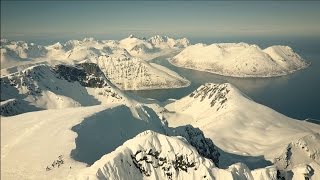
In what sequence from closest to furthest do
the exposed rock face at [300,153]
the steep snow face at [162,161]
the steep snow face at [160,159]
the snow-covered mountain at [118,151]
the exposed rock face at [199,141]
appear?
the steep snow face at [162,161], the steep snow face at [160,159], the snow-covered mountain at [118,151], the exposed rock face at [199,141], the exposed rock face at [300,153]

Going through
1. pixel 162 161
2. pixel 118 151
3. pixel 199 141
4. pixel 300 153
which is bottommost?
pixel 300 153

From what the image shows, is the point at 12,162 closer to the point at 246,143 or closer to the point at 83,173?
the point at 83,173

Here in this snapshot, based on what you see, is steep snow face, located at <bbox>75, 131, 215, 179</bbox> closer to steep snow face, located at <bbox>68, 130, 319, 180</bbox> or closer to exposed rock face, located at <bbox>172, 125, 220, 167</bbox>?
steep snow face, located at <bbox>68, 130, 319, 180</bbox>

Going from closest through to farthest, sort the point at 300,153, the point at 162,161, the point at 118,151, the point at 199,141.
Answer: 1. the point at 118,151
2. the point at 162,161
3. the point at 199,141
4. the point at 300,153

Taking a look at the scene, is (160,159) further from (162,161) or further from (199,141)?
(199,141)

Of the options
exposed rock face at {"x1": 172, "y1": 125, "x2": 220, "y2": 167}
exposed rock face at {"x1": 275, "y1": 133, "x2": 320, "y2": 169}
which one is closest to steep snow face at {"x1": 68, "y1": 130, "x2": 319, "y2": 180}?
exposed rock face at {"x1": 172, "y1": 125, "x2": 220, "y2": 167}

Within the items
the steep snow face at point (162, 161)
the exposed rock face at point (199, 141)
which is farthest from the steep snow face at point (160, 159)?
the exposed rock face at point (199, 141)

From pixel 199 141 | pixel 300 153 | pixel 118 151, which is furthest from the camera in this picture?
pixel 300 153

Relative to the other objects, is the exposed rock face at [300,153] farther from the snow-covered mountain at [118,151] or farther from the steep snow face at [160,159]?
the steep snow face at [160,159]

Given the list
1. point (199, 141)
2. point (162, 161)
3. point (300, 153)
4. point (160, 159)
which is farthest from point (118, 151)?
point (300, 153)

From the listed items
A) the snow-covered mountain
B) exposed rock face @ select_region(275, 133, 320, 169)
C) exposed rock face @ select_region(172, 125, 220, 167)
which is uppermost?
the snow-covered mountain

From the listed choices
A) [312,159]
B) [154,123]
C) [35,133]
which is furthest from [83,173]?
[312,159]
